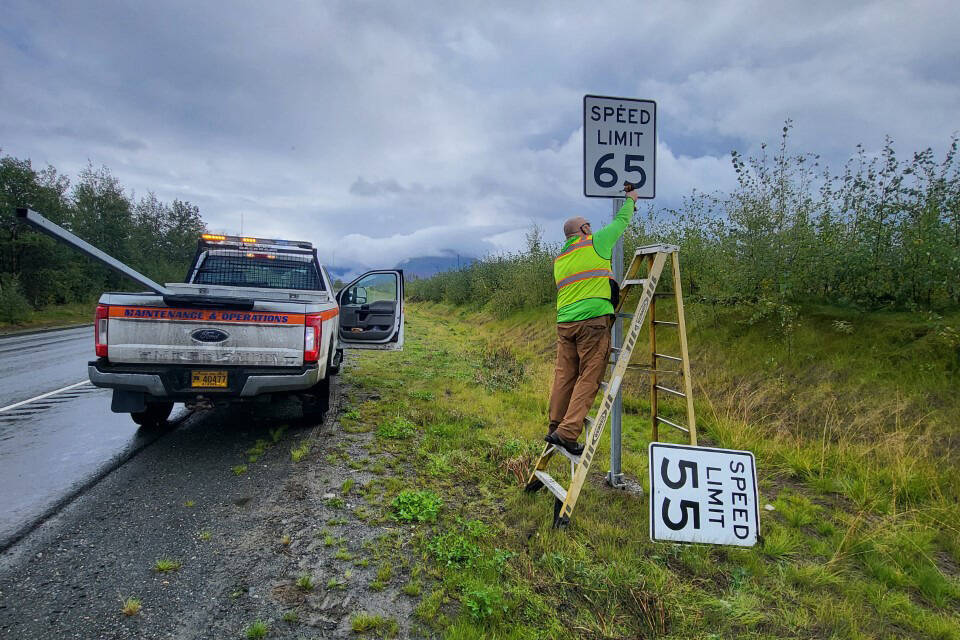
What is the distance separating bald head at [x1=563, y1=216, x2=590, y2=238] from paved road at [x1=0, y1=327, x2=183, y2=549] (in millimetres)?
4459

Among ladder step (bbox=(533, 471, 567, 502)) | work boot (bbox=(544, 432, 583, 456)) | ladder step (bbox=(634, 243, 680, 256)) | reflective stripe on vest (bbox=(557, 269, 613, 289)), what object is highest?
ladder step (bbox=(634, 243, 680, 256))

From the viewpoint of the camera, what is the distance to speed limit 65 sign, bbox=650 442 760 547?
9.67 ft

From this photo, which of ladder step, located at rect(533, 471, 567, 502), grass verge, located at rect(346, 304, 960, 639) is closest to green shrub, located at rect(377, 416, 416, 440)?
grass verge, located at rect(346, 304, 960, 639)

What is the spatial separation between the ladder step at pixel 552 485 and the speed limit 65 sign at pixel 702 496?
662mm

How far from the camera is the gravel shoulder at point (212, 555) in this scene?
237 cm

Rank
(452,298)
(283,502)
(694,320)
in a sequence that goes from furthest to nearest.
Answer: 1. (452,298)
2. (694,320)
3. (283,502)

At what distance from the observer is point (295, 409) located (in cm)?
634

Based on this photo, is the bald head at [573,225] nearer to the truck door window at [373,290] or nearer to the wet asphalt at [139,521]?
the wet asphalt at [139,521]

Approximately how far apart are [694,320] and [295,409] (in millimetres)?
6662

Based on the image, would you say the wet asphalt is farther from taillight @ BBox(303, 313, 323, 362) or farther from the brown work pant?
the brown work pant

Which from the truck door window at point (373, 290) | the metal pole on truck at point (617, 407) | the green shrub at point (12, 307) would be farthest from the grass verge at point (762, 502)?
the green shrub at point (12, 307)

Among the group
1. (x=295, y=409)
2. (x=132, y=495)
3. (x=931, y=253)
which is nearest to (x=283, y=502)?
(x=132, y=495)

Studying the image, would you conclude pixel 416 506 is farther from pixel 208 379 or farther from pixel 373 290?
pixel 373 290

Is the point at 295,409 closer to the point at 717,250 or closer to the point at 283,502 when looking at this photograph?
the point at 283,502
